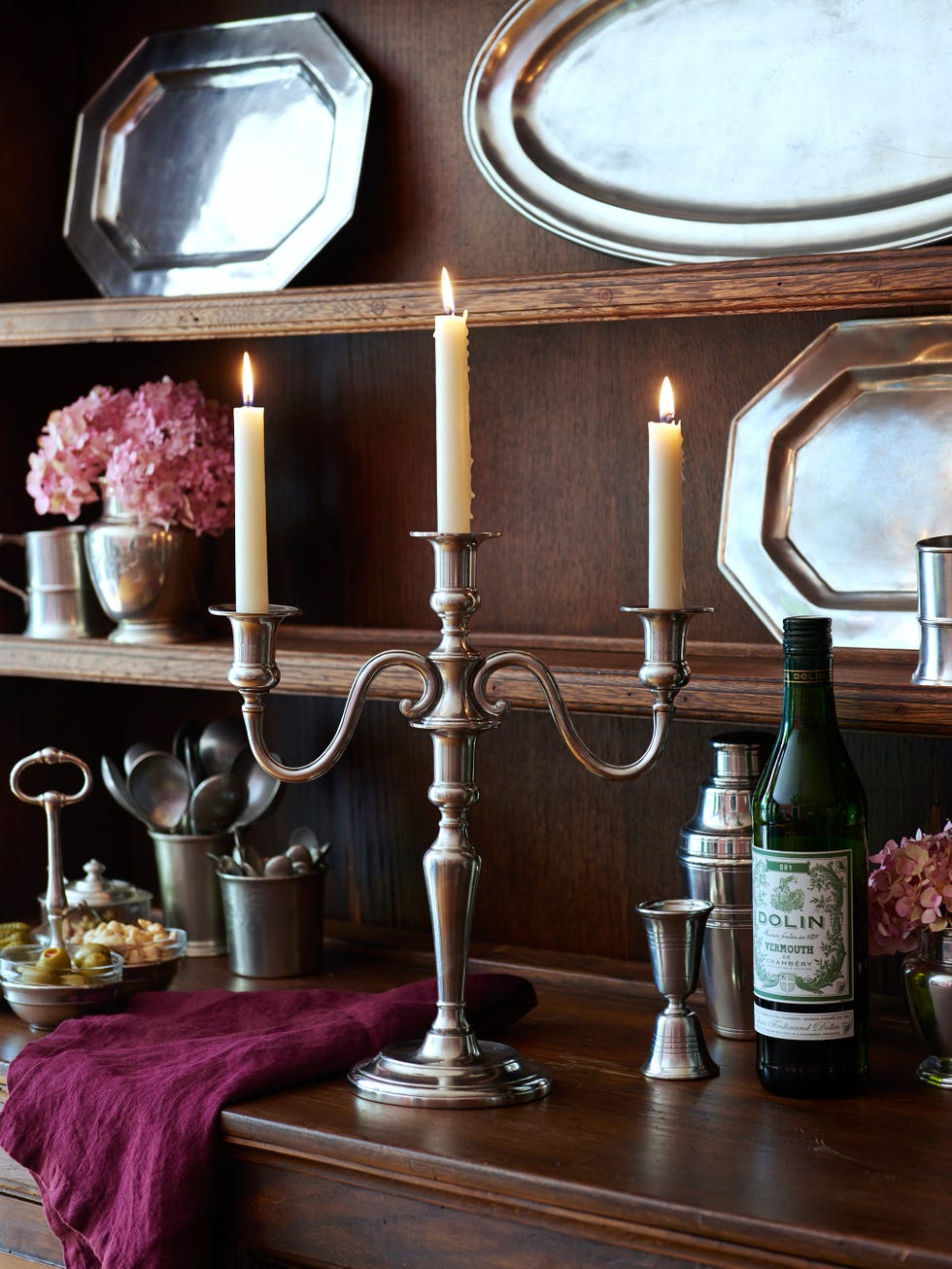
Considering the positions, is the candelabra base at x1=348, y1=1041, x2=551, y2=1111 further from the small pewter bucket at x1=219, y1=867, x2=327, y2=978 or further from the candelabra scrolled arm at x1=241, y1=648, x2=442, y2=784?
the small pewter bucket at x1=219, y1=867, x2=327, y2=978

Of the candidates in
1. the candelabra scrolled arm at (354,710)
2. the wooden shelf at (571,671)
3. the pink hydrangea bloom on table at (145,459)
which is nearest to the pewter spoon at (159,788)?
the wooden shelf at (571,671)

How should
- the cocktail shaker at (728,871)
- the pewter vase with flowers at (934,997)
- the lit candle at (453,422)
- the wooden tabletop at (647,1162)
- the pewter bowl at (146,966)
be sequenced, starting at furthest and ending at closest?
the pewter bowl at (146,966)
the cocktail shaker at (728,871)
the pewter vase with flowers at (934,997)
the lit candle at (453,422)
the wooden tabletop at (647,1162)

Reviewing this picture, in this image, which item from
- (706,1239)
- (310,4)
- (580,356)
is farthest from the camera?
(310,4)

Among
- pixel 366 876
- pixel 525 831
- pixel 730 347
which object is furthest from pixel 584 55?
pixel 366 876

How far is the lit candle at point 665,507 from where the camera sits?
110 centimetres

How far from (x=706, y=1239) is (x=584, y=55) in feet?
3.50

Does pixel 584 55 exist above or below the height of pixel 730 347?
above

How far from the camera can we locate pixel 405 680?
1460 mm

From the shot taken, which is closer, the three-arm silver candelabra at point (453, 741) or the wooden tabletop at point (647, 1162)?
the wooden tabletop at point (647, 1162)

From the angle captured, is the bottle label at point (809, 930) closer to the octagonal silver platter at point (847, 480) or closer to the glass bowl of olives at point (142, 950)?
the octagonal silver platter at point (847, 480)

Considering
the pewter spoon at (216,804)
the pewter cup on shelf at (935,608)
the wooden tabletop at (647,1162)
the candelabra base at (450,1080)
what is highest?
the pewter cup on shelf at (935,608)

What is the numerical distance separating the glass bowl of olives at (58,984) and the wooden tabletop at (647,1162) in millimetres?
299

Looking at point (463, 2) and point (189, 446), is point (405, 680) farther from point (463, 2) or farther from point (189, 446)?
point (463, 2)

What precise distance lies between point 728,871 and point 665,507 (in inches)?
14.7
